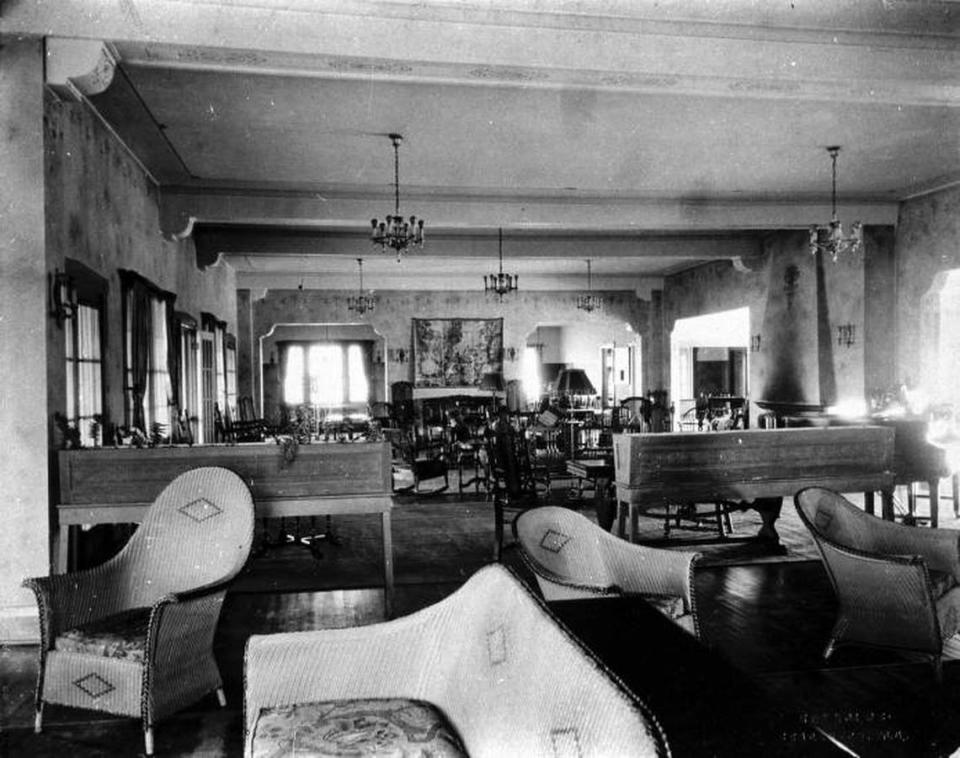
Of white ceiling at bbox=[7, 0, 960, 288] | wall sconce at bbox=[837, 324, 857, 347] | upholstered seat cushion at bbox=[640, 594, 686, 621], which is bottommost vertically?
upholstered seat cushion at bbox=[640, 594, 686, 621]

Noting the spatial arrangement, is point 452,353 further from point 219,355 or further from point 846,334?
point 846,334

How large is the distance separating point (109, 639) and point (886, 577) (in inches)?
132

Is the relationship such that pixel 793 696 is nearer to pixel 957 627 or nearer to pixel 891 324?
pixel 957 627

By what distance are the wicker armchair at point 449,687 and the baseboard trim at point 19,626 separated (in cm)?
282

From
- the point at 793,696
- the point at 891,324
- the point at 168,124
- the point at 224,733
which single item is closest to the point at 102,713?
the point at 224,733

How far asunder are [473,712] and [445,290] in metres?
15.4

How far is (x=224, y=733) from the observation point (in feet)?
10.1

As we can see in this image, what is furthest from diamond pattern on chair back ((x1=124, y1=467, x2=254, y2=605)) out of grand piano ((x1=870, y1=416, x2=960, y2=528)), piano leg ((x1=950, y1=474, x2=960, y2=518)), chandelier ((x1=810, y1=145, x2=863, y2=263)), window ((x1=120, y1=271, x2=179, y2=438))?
piano leg ((x1=950, y1=474, x2=960, y2=518))

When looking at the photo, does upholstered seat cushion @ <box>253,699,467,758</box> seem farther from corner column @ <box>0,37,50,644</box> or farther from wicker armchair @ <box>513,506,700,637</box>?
corner column @ <box>0,37,50,644</box>

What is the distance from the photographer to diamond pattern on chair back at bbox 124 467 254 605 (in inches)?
139

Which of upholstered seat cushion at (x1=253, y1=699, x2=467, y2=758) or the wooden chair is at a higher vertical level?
the wooden chair

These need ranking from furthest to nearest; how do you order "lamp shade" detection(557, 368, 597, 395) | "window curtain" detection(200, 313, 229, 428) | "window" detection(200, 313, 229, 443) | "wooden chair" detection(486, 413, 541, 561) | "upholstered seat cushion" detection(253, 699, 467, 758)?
"window curtain" detection(200, 313, 229, 428), "lamp shade" detection(557, 368, 597, 395), "window" detection(200, 313, 229, 443), "wooden chair" detection(486, 413, 541, 561), "upholstered seat cushion" detection(253, 699, 467, 758)

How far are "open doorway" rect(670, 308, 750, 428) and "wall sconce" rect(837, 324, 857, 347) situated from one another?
235 inches

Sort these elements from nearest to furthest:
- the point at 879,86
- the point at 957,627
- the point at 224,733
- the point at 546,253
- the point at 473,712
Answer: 1. the point at 473,712
2. the point at 224,733
3. the point at 957,627
4. the point at 879,86
5. the point at 546,253
